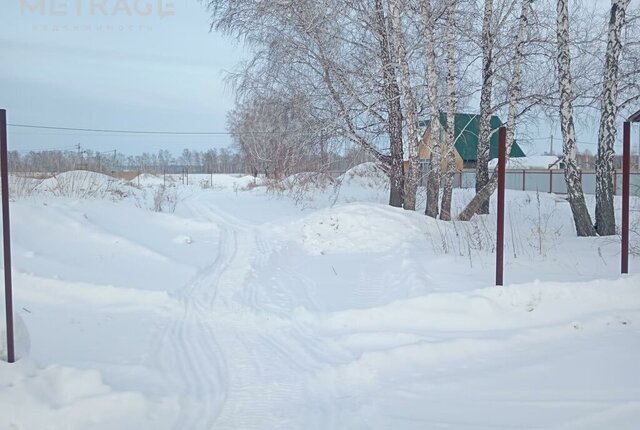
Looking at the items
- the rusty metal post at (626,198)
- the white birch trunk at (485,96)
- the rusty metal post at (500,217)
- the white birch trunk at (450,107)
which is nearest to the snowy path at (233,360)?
the rusty metal post at (500,217)

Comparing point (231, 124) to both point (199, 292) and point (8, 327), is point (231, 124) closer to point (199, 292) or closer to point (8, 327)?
point (199, 292)

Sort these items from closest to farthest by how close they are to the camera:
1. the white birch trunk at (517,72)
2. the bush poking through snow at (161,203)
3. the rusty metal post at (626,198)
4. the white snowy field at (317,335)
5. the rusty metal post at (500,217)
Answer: the white snowy field at (317,335)
the rusty metal post at (500,217)
the rusty metal post at (626,198)
the white birch trunk at (517,72)
the bush poking through snow at (161,203)

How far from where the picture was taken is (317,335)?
20.0ft

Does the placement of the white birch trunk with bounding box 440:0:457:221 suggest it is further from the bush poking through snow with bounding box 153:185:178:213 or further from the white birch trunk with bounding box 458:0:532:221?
the bush poking through snow with bounding box 153:185:178:213

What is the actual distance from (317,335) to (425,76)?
391 inches

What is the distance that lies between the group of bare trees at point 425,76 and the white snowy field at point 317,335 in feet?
10.6

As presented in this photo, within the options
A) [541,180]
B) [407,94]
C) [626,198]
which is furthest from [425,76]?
[541,180]

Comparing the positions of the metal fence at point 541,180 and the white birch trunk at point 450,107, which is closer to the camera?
the white birch trunk at point 450,107

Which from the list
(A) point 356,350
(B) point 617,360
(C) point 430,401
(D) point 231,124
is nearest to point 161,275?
(A) point 356,350

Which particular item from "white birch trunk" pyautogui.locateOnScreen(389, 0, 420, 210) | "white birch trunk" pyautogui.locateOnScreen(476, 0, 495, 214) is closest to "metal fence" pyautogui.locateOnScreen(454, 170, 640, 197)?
"white birch trunk" pyautogui.locateOnScreen(476, 0, 495, 214)

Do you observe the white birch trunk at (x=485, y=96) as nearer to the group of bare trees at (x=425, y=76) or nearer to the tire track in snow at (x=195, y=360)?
the group of bare trees at (x=425, y=76)

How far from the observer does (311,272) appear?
32.0 ft

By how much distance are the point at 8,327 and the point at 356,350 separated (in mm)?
3079

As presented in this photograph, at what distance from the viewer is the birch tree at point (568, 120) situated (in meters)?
11.6
